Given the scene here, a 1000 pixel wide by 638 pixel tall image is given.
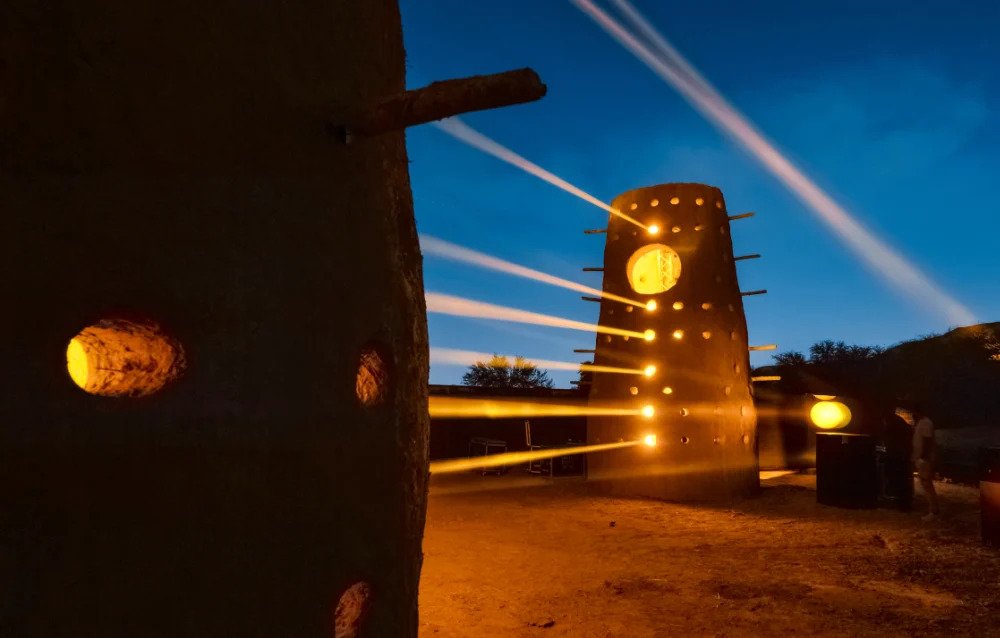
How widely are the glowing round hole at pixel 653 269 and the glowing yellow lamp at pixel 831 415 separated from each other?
3972mm

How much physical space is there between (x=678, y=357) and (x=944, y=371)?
100ft

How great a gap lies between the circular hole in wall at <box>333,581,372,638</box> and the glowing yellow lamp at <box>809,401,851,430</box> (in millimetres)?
13111

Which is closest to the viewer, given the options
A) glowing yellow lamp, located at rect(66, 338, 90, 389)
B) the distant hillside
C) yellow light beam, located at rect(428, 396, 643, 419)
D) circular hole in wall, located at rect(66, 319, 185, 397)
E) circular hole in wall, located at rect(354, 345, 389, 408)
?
circular hole in wall, located at rect(66, 319, 185, 397)

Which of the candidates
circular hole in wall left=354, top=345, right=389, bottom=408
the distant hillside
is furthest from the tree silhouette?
circular hole in wall left=354, top=345, right=389, bottom=408

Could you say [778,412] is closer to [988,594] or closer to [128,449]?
[988,594]

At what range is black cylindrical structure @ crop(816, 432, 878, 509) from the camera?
1182 centimetres

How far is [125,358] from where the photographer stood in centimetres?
249

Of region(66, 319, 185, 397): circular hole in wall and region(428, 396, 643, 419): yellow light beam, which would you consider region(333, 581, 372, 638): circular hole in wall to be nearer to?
region(66, 319, 185, 397): circular hole in wall

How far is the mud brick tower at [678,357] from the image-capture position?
43.8ft

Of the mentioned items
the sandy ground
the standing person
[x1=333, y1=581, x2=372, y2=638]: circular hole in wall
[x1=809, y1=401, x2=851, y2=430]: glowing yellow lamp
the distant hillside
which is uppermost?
the distant hillside

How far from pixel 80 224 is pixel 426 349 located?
5.93 ft

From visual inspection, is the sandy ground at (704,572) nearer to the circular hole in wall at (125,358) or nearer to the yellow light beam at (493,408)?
the circular hole in wall at (125,358)

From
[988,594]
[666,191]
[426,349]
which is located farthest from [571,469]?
[426,349]

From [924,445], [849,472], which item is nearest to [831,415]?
[849,472]
